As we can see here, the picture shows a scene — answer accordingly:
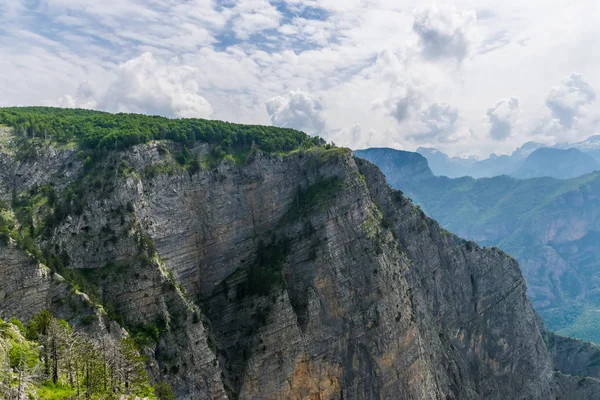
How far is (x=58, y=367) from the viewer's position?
5347 centimetres

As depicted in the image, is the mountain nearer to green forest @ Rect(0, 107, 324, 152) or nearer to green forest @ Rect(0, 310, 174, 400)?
green forest @ Rect(0, 107, 324, 152)

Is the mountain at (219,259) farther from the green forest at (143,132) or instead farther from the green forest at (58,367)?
the green forest at (58,367)

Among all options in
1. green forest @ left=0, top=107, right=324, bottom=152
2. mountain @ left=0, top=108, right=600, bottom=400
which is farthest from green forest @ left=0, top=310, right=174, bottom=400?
green forest @ left=0, top=107, right=324, bottom=152

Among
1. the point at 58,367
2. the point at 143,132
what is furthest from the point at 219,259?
the point at 58,367

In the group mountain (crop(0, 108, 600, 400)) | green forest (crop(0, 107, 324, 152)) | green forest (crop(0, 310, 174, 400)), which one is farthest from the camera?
green forest (crop(0, 107, 324, 152))

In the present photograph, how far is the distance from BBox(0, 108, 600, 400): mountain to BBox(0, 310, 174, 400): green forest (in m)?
16.1

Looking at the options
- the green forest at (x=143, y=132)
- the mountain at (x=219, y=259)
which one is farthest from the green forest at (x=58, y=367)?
the green forest at (x=143, y=132)

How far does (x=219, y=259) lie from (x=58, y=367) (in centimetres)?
5390

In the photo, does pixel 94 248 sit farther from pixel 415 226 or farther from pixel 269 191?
pixel 415 226

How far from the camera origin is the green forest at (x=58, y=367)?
149 feet

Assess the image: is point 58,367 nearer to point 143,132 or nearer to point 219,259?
point 219,259

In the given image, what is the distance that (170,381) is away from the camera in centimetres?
8338

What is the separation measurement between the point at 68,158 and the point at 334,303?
71037 millimetres

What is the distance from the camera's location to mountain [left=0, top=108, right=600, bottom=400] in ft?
278
